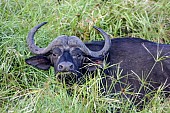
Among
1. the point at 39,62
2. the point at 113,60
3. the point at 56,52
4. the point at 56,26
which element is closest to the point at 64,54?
the point at 56,52

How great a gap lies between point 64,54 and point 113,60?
788mm

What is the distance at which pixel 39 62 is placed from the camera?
6.62 meters

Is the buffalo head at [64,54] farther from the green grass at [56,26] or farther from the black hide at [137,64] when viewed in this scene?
the green grass at [56,26]

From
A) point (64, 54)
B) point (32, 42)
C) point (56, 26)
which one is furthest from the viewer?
point (56, 26)

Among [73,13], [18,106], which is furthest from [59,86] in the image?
[73,13]

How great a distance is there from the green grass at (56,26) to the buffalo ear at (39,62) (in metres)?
0.16

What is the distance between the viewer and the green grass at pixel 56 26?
22.3 ft

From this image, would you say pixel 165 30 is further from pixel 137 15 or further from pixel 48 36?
pixel 48 36

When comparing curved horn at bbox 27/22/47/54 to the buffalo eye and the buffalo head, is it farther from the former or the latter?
the buffalo eye

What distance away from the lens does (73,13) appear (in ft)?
25.6

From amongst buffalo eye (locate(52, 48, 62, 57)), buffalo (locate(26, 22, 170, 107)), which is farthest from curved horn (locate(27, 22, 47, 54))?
buffalo eye (locate(52, 48, 62, 57))

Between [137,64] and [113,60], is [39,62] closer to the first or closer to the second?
[113,60]

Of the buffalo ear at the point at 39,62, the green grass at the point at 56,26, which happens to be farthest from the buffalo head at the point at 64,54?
the green grass at the point at 56,26

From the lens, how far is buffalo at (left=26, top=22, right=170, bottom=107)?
6.30 meters
